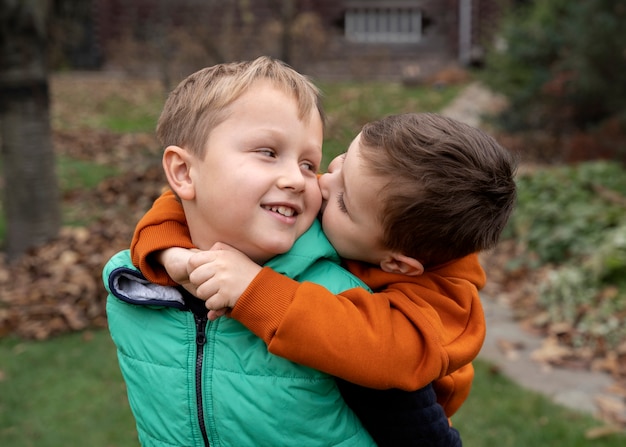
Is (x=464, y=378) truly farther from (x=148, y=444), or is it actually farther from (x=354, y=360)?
(x=148, y=444)

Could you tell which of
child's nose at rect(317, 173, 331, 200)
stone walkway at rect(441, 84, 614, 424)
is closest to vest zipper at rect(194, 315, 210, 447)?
child's nose at rect(317, 173, 331, 200)

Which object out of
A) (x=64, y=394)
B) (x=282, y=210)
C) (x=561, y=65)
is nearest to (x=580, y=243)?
(x=64, y=394)

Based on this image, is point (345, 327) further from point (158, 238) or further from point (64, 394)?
point (64, 394)

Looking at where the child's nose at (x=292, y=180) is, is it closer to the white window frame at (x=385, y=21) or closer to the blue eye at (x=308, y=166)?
the blue eye at (x=308, y=166)

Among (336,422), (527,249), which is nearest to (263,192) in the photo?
(336,422)

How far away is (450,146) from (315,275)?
40 cm

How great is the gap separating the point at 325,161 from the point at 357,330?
3.61 feet

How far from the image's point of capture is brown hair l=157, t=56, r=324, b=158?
5.25 ft

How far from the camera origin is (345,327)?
1.44 meters

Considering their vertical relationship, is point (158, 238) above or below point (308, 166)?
below

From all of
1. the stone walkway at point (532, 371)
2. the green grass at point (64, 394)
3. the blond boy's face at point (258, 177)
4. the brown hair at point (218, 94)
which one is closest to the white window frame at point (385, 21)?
the stone walkway at point (532, 371)

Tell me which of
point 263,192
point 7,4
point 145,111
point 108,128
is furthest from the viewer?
point 145,111

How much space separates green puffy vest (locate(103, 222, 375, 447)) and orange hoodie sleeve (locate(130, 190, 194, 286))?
4cm

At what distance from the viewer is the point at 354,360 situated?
1.44 metres
